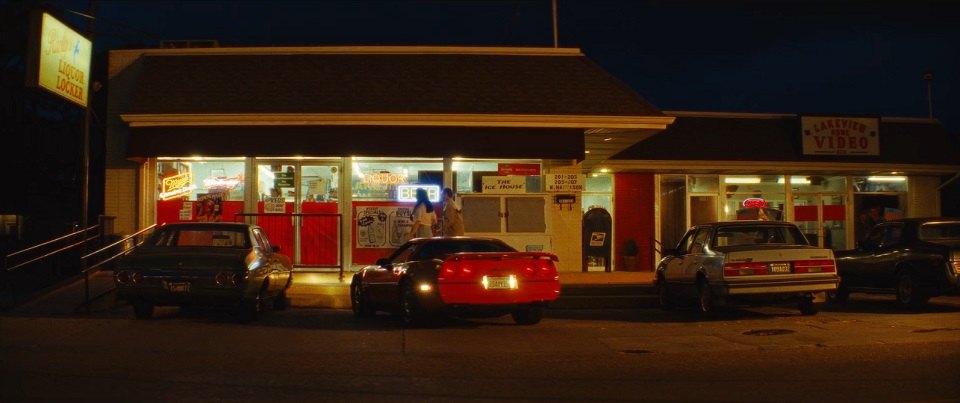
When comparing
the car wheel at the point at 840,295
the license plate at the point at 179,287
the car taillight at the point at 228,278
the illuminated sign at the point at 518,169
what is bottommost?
the car wheel at the point at 840,295

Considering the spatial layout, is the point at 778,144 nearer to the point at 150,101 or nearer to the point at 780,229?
the point at 780,229

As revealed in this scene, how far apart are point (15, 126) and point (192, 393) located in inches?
1045

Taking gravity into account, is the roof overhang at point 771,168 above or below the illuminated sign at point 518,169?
above

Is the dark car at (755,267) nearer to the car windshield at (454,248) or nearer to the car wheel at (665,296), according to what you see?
the car wheel at (665,296)

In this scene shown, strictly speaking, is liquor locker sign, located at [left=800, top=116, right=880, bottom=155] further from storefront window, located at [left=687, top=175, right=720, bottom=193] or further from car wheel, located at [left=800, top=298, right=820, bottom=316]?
car wheel, located at [left=800, top=298, right=820, bottom=316]

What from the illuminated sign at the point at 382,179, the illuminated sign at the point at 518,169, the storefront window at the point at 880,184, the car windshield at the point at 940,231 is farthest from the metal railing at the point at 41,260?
the storefront window at the point at 880,184

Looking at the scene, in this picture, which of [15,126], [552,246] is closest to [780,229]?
[552,246]

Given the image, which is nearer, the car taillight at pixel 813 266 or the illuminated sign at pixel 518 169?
the car taillight at pixel 813 266

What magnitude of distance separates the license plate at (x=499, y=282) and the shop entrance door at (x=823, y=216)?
51.5 feet

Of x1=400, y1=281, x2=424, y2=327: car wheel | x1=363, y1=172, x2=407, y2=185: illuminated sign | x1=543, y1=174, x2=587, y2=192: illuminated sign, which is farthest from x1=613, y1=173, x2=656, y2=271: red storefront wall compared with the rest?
x1=400, y1=281, x2=424, y2=327: car wheel

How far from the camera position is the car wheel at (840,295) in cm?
A: 1677

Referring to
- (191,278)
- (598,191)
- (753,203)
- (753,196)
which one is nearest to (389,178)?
(598,191)

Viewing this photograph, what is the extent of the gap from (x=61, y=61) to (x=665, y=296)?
12.4 meters

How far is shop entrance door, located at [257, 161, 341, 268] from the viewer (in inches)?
774
